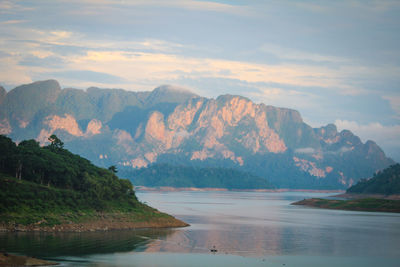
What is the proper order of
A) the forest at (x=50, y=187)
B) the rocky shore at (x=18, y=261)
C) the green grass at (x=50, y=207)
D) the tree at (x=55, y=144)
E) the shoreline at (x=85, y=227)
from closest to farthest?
the rocky shore at (x=18, y=261)
the shoreline at (x=85, y=227)
the green grass at (x=50, y=207)
the forest at (x=50, y=187)
the tree at (x=55, y=144)

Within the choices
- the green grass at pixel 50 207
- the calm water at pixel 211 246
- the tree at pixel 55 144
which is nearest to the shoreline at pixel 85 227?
the green grass at pixel 50 207

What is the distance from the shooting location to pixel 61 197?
10369 cm

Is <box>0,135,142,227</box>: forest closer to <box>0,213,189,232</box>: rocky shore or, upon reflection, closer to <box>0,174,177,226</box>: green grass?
<box>0,174,177,226</box>: green grass

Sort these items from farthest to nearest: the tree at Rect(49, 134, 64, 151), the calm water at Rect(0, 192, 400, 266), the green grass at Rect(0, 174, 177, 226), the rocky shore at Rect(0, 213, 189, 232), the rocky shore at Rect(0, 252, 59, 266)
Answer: the tree at Rect(49, 134, 64, 151)
the green grass at Rect(0, 174, 177, 226)
the rocky shore at Rect(0, 213, 189, 232)
the calm water at Rect(0, 192, 400, 266)
the rocky shore at Rect(0, 252, 59, 266)

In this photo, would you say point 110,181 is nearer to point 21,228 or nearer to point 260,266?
point 21,228

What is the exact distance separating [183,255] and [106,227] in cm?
2639

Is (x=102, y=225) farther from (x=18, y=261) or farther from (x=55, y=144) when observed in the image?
(x=55, y=144)

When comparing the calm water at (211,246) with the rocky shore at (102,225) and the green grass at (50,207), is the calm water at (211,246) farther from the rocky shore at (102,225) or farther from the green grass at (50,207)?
the green grass at (50,207)

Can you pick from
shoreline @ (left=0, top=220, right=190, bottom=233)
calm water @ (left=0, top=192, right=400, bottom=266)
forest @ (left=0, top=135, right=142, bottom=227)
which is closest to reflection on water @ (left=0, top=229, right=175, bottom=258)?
calm water @ (left=0, top=192, right=400, bottom=266)

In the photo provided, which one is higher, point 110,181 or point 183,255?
point 110,181

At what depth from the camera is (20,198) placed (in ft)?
320

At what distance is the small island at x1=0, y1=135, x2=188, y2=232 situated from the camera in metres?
95.6

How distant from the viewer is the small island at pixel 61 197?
9562 centimetres

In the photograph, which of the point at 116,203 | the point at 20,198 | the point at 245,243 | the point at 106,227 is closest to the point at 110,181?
the point at 116,203
